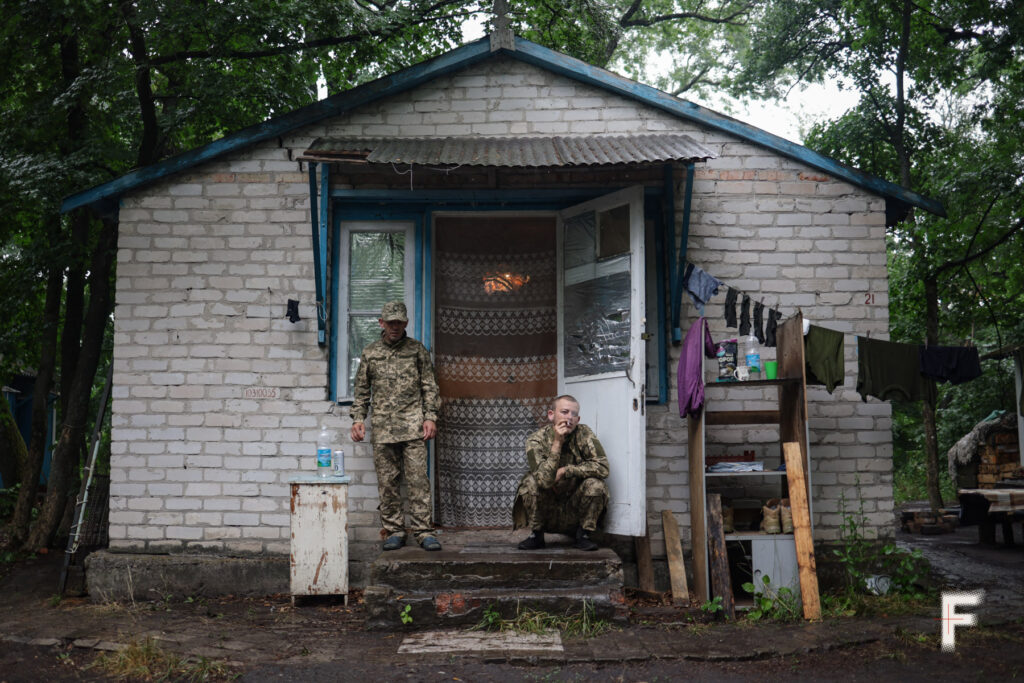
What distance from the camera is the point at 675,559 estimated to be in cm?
706

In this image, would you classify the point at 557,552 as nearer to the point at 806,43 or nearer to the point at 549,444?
the point at 549,444

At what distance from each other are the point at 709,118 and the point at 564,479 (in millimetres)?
3284

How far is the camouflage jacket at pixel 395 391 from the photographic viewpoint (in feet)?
22.9

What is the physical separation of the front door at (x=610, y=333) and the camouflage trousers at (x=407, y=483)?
1405 millimetres

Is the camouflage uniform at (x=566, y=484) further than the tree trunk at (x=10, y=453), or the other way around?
the tree trunk at (x=10, y=453)

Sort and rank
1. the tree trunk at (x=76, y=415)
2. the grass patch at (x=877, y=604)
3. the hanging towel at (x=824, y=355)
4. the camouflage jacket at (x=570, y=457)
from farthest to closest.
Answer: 1. the tree trunk at (x=76, y=415)
2. the hanging towel at (x=824, y=355)
3. the camouflage jacket at (x=570, y=457)
4. the grass patch at (x=877, y=604)

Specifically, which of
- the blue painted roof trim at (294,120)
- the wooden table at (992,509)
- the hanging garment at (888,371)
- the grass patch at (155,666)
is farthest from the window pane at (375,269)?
the wooden table at (992,509)

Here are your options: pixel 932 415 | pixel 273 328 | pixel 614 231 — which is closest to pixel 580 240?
pixel 614 231

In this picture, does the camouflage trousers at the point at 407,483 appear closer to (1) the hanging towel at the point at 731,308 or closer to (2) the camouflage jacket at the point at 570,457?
(2) the camouflage jacket at the point at 570,457

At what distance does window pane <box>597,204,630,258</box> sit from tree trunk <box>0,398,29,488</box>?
1100 cm

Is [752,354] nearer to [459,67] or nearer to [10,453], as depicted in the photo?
[459,67]

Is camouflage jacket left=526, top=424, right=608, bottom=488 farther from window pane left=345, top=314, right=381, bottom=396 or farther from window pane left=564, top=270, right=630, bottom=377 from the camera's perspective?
window pane left=345, top=314, right=381, bottom=396

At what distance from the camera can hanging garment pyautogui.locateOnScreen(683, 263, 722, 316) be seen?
22.6 feet

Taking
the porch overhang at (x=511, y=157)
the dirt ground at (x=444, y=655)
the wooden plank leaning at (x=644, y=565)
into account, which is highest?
the porch overhang at (x=511, y=157)
